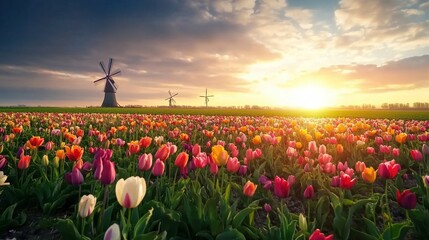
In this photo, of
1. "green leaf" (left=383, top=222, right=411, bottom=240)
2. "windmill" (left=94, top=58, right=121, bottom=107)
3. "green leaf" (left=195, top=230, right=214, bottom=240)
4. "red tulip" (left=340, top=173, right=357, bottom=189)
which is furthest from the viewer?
"windmill" (left=94, top=58, right=121, bottom=107)

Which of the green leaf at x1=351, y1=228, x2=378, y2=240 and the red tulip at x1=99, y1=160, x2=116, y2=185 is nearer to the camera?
the red tulip at x1=99, y1=160, x2=116, y2=185

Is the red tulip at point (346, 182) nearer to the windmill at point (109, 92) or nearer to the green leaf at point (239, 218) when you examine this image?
the green leaf at point (239, 218)

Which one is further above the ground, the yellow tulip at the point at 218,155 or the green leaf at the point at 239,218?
the yellow tulip at the point at 218,155

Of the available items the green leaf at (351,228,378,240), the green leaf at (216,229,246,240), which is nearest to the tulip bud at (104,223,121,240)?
the green leaf at (216,229,246,240)

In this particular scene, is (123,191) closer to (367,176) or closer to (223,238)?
(223,238)

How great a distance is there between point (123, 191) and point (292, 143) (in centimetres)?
428

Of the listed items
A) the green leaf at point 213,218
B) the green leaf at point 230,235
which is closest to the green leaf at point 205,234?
the green leaf at point 213,218

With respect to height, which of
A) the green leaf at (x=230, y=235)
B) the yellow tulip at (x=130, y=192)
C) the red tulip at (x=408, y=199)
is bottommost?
the green leaf at (x=230, y=235)

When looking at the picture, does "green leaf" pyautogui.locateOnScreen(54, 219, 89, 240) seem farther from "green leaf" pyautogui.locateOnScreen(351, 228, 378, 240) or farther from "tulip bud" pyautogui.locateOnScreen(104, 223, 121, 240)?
"green leaf" pyautogui.locateOnScreen(351, 228, 378, 240)

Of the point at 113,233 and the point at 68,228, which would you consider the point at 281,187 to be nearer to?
the point at 113,233

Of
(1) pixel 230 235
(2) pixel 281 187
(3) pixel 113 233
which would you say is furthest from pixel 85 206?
(2) pixel 281 187

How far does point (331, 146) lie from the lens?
26.1 feet

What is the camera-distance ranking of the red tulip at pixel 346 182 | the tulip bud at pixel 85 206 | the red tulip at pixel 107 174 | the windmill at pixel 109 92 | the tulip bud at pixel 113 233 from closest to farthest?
1. the tulip bud at pixel 113 233
2. the tulip bud at pixel 85 206
3. the red tulip at pixel 107 174
4. the red tulip at pixel 346 182
5. the windmill at pixel 109 92

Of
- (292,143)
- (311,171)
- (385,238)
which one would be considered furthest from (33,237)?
(292,143)
